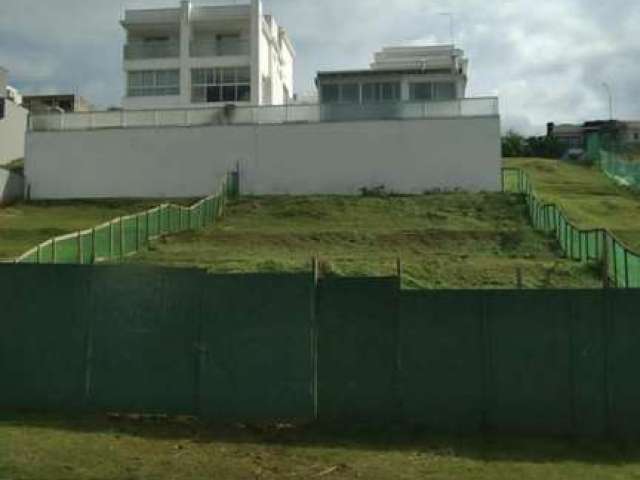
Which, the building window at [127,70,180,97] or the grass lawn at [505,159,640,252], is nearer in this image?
the grass lawn at [505,159,640,252]

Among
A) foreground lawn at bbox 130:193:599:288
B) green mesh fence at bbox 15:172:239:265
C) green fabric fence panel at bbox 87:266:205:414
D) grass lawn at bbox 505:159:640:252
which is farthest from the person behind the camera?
grass lawn at bbox 505:159:640:252

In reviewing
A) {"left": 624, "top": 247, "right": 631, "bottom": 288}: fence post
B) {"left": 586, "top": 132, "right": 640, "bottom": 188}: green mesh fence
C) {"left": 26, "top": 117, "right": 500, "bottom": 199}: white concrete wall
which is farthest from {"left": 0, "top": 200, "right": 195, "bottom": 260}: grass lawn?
{"left": 586, "top": 132, "right": 640, "bottom": 188}: green mesh fence

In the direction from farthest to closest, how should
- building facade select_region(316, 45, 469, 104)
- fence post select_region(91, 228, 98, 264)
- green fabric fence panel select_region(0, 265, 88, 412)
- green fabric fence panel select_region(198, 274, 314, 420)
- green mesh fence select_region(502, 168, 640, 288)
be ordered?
building facade select_region(316, 45, 469, 104), fence post select_region(91, 228, 98, 264), green mesh fence select_region(502, 168, 640, 288), green fabric fence panel select_region(0, 265, 88, 412), green fabric fence panel select_region(198, 274, 314, 420)

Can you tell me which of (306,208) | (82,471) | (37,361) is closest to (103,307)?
(37,361)

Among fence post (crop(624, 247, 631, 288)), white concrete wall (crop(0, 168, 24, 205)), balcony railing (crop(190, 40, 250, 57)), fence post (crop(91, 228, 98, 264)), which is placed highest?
balcony railing (crop(190, 40, 250, 57))

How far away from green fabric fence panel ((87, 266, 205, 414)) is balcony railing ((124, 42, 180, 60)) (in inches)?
2502

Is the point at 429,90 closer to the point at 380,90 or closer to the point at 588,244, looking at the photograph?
the point at 380,90

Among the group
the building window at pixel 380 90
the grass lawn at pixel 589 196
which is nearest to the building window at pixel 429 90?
the building window at pixel 380 90

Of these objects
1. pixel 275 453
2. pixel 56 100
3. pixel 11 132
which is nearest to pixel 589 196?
pixel 11 132

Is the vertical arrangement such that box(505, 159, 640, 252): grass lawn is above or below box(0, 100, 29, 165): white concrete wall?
below

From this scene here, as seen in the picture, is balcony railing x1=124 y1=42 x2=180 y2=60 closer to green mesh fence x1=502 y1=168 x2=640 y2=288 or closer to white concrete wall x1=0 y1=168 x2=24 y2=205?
white concrete wall x1=0 y1=168 x2=24 y2=205

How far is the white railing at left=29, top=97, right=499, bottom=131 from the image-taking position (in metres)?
48.2

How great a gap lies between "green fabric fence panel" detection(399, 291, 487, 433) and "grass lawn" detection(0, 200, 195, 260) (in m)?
21.5

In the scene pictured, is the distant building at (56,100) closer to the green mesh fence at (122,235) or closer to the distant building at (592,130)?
the green mesh fence at (122,235)
